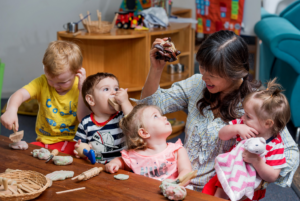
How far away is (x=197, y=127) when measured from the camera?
4.50 ft

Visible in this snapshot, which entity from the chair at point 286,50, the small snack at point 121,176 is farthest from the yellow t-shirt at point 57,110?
the chair at point 286,50

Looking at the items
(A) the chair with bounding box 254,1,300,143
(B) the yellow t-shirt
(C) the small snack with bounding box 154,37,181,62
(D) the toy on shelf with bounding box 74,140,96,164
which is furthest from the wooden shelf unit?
(D) the toy on shelf with bounding box 74,140,96,164

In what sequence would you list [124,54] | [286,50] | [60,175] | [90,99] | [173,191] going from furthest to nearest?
[124,54]
[286,50]
[90,99]
[60,175]
[173,191]

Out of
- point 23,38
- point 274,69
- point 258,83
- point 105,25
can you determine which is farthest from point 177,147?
point 23,38

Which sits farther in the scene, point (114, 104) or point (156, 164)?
point (114, 104)

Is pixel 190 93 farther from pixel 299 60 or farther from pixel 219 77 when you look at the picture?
pixel 299 60

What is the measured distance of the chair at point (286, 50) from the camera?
2.67 meters

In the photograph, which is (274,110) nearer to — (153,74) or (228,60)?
(228,60)

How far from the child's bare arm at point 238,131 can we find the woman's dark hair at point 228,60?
0.13 meters

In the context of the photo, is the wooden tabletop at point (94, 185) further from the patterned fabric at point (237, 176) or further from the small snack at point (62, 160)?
the patterned fabric at point (237, 176)

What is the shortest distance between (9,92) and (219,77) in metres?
3.46

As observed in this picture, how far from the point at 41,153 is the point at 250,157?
0.75 m

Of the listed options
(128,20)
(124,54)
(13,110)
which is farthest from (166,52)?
(128,20)

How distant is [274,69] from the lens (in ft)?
11.0
